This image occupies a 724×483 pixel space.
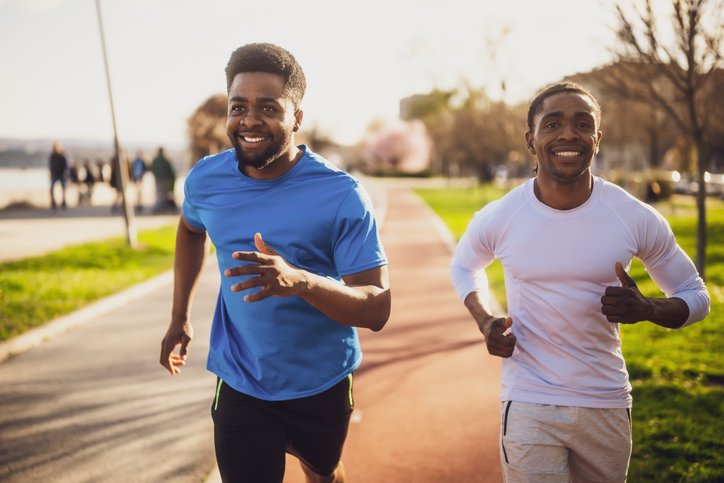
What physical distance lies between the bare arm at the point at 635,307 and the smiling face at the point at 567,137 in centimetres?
41

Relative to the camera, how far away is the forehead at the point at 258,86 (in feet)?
7.94

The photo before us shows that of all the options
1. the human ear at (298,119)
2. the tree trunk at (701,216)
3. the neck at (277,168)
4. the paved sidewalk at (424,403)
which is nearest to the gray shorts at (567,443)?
the neck at (277,168)

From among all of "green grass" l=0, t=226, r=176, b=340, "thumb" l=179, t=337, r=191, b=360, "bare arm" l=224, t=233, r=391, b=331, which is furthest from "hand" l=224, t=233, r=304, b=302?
"green grass" l=0, t=226, r=176, b=340

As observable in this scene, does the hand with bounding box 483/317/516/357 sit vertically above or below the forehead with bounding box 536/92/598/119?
below

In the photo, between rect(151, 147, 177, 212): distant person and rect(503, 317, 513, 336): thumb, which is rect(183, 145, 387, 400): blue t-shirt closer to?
rect(503, 317, 513, 336): thumb

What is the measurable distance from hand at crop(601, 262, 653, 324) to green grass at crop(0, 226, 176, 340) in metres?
6.37

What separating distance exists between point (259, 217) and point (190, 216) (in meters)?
0.61

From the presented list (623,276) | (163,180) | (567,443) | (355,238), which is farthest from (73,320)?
(163,180)

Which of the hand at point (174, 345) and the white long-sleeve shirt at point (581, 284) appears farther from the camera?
the hand at point (174, 345)

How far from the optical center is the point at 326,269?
8.35 feet

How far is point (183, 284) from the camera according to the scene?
317 cm

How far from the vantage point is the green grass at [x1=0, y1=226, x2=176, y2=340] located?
7797mm

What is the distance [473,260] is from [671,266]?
0.78 metres

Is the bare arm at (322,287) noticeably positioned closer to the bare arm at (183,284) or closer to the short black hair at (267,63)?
the short black hair at (267,63)
